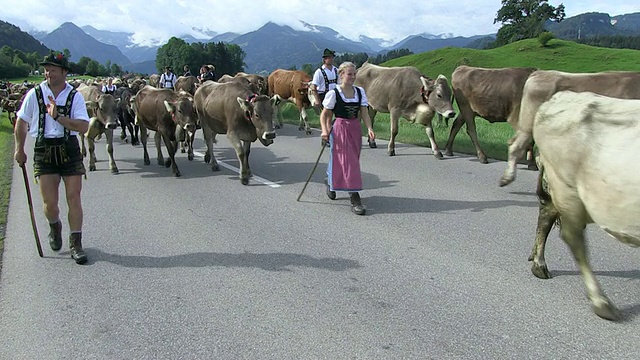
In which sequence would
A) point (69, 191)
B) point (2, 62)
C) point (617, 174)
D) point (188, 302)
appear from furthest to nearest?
point (2, 62)
point (69, 191)
point (188, 302)
point (617, 174)

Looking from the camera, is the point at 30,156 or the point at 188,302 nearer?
A: the point at 188,302

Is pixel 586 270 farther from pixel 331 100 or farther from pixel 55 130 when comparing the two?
pixel 55 130

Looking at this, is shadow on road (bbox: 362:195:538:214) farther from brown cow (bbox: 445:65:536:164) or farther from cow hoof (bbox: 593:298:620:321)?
cow hoof (bbox: 593:298:620:321)

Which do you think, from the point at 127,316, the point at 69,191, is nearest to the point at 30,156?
the point at 69,191

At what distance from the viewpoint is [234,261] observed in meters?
Answer: 5.24

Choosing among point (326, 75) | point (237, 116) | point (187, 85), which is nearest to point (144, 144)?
point (237, 116)

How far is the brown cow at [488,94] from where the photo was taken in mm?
9648

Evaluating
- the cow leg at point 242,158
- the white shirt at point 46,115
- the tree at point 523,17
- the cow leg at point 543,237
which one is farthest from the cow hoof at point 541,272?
the tree at point 523,17

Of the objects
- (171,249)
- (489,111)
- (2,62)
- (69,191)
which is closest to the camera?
(69,191)

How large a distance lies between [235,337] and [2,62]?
140 meters

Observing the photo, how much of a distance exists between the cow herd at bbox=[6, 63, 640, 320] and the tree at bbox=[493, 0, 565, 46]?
85390 mm

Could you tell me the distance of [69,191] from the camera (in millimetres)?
5270

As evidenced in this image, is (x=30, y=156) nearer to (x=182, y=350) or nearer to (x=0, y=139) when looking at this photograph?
(x=0, y=139)

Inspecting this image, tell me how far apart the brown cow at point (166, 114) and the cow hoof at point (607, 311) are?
7824mm
